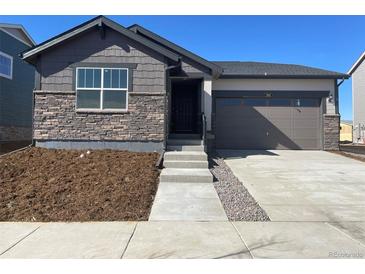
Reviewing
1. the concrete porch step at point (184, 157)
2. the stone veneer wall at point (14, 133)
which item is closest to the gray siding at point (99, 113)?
the concrete porch step at point (184, 157)

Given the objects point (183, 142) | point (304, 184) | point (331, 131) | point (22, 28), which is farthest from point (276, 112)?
point (22, 28)

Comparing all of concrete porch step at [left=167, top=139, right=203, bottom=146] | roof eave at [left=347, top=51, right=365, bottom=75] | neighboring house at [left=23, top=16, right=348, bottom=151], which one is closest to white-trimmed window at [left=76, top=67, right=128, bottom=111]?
neighboring house at [left=23, top=16, right=348, bottom=151]

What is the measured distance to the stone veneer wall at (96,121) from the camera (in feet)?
37.4

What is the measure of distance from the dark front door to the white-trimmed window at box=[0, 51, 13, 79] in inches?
354

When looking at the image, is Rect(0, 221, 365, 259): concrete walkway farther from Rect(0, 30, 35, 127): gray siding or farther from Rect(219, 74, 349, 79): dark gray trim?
Rect(0, 30, 35, 127): gray siding

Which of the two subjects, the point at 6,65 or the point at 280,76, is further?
the point at 6,65

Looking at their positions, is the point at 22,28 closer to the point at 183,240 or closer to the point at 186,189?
the point at 186,189

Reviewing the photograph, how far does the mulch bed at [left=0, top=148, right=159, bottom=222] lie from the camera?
647 cm

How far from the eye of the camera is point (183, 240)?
505 cm

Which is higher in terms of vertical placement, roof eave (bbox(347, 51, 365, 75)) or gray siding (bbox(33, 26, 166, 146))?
roof eave (bbox(347, 51, 365, 75))

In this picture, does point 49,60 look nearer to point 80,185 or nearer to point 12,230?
point 80,185

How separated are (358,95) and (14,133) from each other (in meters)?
27.0

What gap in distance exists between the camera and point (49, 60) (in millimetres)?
11555

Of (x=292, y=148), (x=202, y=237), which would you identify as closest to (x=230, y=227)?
(x=202, y=237)
